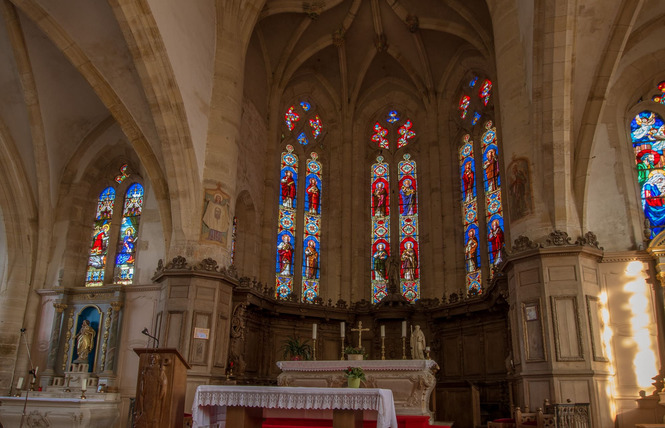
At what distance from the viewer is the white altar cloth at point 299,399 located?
7906 mm

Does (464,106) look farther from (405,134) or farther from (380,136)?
(380,136)

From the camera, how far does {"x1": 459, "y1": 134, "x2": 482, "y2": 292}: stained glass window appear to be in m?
18.2

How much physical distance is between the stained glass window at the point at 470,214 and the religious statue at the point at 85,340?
36.0 ft

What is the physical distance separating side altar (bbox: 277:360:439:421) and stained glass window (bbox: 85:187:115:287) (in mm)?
8533

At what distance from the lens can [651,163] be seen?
1422cm

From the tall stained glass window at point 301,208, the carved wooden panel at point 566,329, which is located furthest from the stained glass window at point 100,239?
the carved wooden panel at point 566,329

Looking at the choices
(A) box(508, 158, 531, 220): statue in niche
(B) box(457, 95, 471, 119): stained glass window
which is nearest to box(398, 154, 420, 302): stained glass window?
(B) box(457, 95, 471, 119): stained glass window

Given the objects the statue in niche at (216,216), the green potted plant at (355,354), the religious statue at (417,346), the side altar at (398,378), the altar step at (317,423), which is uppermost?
the statue in niche at (216,216)

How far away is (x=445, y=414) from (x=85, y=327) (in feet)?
34.3

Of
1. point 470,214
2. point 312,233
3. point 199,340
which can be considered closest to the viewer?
point 199,340

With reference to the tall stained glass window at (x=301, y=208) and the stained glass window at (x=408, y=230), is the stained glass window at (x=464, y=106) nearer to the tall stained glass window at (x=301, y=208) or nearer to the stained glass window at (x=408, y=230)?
the stained glass window at (x=408, y=230)

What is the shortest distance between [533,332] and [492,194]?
22.5 feet

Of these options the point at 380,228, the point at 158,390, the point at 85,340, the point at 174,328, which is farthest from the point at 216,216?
the point at 380,228

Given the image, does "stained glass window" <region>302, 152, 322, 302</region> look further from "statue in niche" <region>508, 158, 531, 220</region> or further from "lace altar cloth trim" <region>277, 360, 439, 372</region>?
"statue in niche" <region>508, 158, 531, 220</region>
